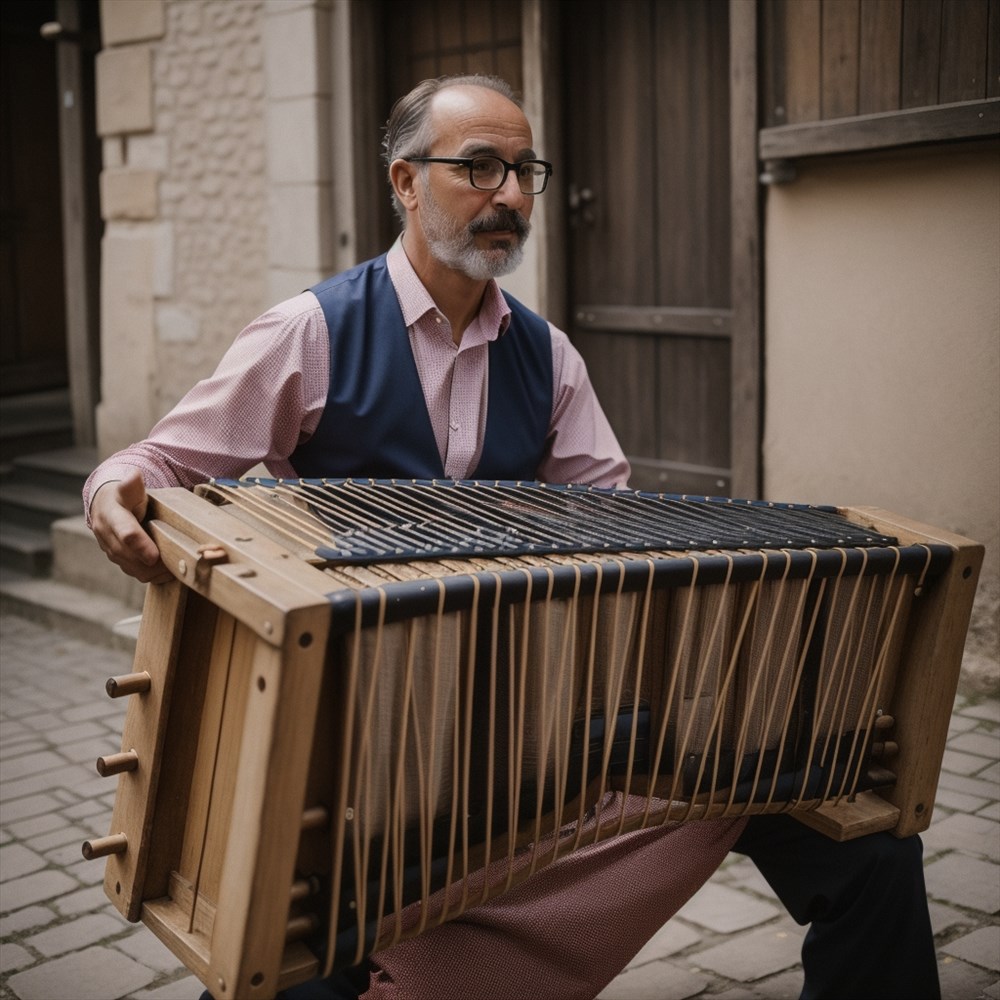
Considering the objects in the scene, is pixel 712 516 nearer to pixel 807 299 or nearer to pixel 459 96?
pixel 459 96

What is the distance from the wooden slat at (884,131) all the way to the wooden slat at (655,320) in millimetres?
683

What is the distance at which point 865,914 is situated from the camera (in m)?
2.14

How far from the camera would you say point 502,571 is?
1.62 metres

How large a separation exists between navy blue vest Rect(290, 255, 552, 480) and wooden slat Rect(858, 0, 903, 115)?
91.4 inches

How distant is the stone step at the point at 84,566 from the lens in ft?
19.4

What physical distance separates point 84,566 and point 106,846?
4.60 meters

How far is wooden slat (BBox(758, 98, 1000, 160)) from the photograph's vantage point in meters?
3.93

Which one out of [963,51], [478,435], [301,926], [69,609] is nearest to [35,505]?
[69,609]

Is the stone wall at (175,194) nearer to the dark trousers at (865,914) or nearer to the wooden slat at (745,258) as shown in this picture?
the wooden slat at (745,258)

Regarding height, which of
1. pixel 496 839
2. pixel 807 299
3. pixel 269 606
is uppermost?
pixel 807 299

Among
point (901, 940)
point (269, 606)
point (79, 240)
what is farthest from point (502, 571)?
point (79, 240)

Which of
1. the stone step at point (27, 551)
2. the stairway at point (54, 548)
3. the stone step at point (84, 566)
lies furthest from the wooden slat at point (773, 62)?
the stone step at point (27, 551)

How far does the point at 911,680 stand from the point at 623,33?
3711 millimetres

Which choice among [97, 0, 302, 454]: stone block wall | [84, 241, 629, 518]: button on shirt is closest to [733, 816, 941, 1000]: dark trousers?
[84, 241, 629, 518]: button on shirt
